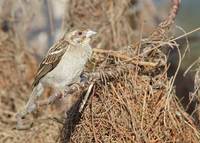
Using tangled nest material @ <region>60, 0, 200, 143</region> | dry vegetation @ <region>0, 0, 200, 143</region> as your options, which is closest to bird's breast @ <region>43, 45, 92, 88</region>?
dry vegetation @ <region>0, 0, 200, 143</region>

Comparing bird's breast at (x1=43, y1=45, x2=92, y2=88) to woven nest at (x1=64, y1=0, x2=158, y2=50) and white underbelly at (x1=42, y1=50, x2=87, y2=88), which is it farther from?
woven nest at (x1=64, y1=0, x2=158, y2=50)

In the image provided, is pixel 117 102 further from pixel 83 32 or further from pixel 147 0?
pixel 147 0

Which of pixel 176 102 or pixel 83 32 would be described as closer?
pixel 176 102

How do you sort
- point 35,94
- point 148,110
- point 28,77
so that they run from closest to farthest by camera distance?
point 148,110 → point 35,94 → point 28,77

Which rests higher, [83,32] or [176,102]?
[83,32]

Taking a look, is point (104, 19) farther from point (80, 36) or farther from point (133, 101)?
point (133, 101)

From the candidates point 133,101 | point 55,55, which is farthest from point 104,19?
point 133,101

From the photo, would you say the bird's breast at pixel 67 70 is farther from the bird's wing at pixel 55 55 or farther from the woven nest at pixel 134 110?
the woven nest at pixel 134 110

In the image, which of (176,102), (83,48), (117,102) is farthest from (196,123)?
(83,48)
